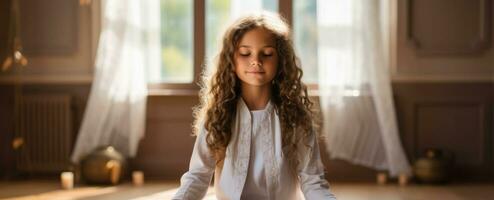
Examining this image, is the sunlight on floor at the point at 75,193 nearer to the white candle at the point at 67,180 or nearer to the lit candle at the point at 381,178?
the white candle at the point at 67,180

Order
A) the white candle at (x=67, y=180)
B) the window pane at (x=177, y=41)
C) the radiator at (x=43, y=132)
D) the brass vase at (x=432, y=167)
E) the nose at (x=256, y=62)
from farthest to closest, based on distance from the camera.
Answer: the window pane at (x=177, y=41) < the radiator at (x=43, y=132) < the brass vase at (x=432, y=167) < the white candle at (x=67, y=180) < the nose at (x=256, y=62)

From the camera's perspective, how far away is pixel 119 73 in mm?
4312

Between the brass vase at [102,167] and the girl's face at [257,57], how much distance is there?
244 cm

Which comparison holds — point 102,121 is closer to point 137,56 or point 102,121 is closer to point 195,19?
point 137,56

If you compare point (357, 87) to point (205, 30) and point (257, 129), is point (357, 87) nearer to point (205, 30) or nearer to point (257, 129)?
point (205, 30)

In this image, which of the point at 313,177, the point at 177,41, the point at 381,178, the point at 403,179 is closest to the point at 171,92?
the point at 177,41

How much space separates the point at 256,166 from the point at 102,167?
2397mm

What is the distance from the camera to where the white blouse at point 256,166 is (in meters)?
1.85

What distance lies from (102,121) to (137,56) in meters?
0.44

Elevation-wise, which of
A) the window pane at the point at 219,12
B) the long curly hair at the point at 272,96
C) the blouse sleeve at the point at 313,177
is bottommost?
the blouse sleeve at the point at 313,177

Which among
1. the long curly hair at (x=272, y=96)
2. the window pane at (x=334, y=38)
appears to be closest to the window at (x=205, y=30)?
the window pane at (x=334, y=38)

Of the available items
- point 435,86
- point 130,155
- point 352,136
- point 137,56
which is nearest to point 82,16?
point 137,56

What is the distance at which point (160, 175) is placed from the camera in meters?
4.48

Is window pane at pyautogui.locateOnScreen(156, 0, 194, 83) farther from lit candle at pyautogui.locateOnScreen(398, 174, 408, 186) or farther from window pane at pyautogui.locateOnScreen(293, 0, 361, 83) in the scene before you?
lit candle at pyautogui.locateOnScreen(398, 174, 408, 186)
